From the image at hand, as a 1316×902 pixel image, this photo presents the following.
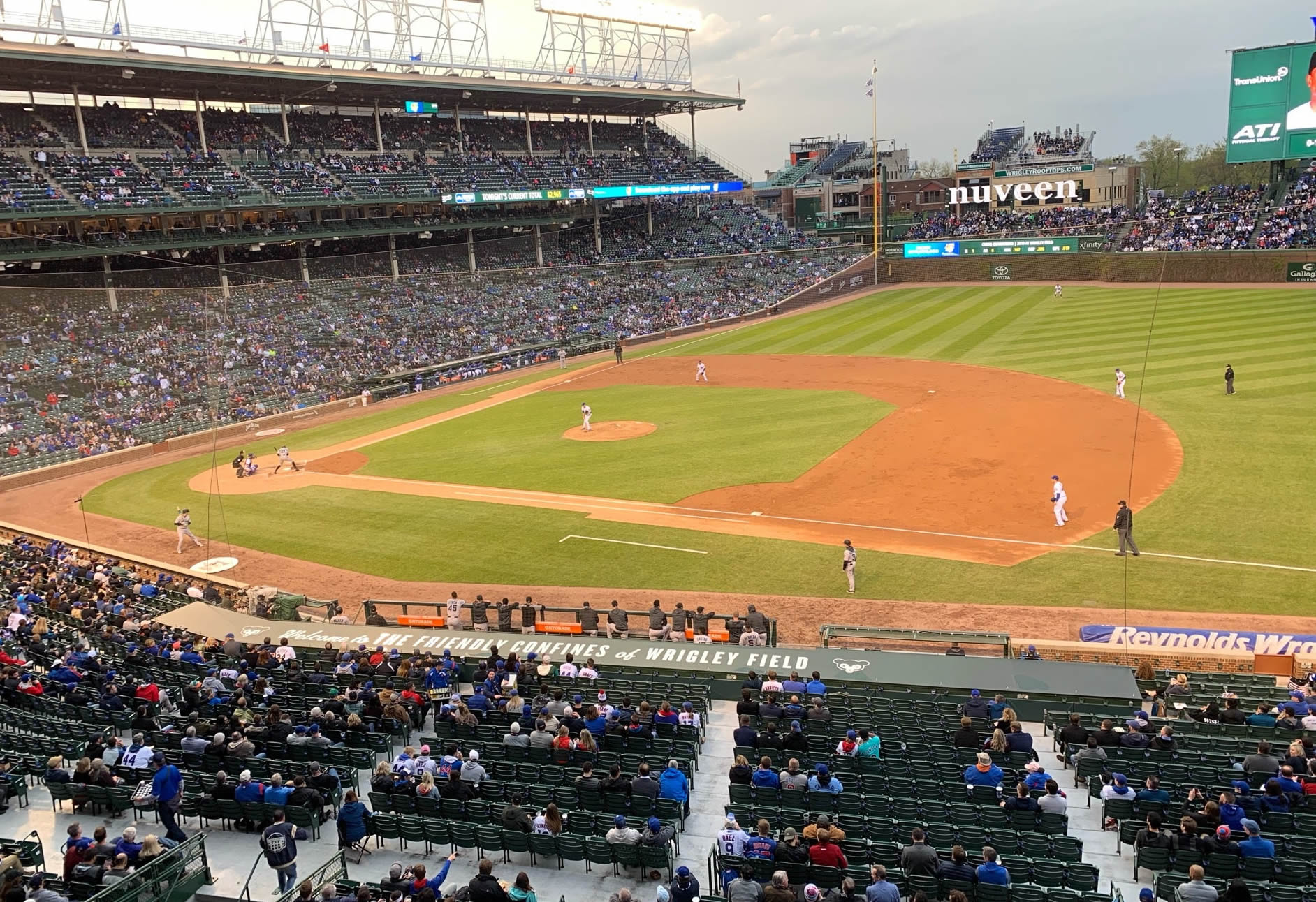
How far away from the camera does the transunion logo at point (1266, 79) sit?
194ft

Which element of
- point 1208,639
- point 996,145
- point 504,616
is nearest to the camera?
point 1208,639

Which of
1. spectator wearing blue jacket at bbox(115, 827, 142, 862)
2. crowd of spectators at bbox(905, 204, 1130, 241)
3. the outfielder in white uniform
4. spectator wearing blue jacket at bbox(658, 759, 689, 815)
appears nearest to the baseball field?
the outfielder in white uniform

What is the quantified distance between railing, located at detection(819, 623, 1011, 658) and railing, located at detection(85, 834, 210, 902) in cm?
1134

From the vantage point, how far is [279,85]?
196 feet

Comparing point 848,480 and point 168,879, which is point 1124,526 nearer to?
point 848,480

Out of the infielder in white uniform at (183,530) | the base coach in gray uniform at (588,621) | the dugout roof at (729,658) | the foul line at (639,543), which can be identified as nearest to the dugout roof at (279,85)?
the infielder in white uniform at (183,530)

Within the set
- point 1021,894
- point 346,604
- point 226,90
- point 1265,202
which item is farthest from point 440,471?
point 1265,202

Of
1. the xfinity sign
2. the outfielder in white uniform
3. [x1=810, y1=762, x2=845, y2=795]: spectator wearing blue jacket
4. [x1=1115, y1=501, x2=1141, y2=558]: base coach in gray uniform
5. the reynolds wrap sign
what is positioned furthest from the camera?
the xfinity sign

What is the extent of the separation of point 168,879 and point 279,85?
6044cm

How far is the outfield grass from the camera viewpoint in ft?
104

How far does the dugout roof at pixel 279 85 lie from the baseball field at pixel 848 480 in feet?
76.5

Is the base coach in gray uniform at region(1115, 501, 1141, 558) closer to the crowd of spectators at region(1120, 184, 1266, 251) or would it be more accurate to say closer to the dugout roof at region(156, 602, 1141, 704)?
the dugout roof at region(156, 602, 1141, 704)

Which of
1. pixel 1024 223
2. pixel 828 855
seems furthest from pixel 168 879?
pixel 1024 223

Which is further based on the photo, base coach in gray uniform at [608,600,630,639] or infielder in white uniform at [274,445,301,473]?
infielder in white uniform at [274,445,301,473]
